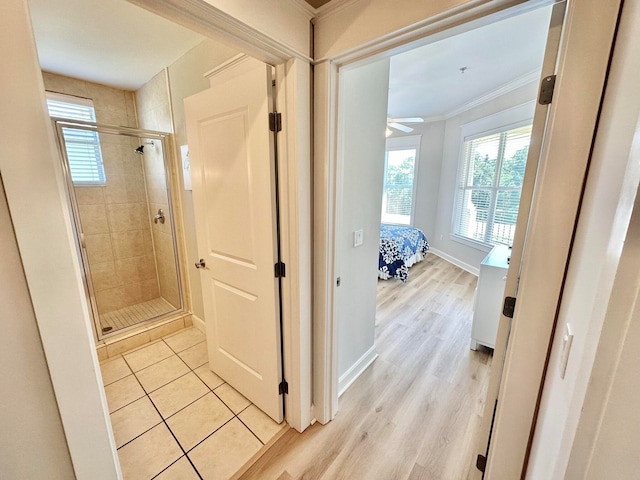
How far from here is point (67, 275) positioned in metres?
0.66

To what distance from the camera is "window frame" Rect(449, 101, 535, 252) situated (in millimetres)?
3408

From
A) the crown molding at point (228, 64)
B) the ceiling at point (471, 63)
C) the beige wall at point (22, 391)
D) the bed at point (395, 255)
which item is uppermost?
the ceiling at point (471, 63)

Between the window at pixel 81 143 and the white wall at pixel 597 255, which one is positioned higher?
the window at pixel 81 143

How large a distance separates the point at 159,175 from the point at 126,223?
77 cm

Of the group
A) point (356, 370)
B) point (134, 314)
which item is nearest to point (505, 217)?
point (356, 370)

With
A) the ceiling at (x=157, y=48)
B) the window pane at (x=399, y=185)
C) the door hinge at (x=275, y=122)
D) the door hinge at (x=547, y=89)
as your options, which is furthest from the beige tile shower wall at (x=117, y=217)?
the window pane at (x=399, y=185)

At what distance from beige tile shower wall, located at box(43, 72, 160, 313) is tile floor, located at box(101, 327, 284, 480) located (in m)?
1.01

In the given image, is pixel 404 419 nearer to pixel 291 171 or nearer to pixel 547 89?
pixel 291 171

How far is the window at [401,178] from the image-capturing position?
5719mm

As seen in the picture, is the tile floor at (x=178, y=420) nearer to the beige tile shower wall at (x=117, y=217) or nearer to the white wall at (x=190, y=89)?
the white wall at (x=190, y=89)

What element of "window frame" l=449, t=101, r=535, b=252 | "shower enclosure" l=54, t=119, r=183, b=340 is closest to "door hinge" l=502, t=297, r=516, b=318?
"shower enclosure" l=54, t=119, r=183, b=340

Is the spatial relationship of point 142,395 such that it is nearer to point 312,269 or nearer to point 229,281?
point 229,281

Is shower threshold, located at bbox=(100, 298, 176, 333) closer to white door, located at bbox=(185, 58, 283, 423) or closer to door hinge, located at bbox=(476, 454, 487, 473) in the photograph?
white door, located at bbox=(185, 58, 283, 423)

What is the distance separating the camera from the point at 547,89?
0.80 m
